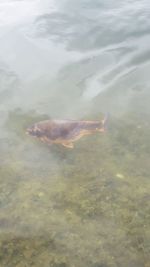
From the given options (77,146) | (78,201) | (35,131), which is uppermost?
(35,131)

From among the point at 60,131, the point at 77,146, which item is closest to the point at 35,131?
the point at 60,131

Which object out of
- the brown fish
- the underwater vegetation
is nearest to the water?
the underwater vegetation

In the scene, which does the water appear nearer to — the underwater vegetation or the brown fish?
the underwater vegetation

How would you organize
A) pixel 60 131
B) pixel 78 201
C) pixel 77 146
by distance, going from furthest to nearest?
pixel 77 146 < pixel 60 131 < pixel 78 201

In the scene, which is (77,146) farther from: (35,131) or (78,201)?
(78,201)

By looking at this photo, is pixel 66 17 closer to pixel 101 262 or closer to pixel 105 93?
pixel 105 93

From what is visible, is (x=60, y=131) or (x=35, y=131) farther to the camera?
(x=35, y=131)

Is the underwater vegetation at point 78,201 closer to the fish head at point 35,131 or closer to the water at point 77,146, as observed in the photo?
the water at point 77,146
